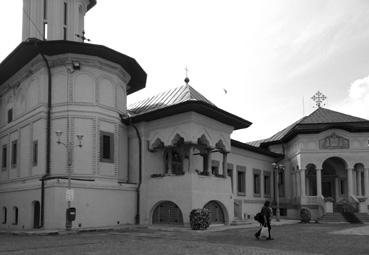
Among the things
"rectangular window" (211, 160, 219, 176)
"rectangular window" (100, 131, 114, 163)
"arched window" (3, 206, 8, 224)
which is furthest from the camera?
"rectangular window" (211, 160, 219, 176)

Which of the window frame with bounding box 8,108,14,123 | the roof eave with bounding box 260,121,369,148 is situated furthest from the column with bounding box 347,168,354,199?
the window frame with bounding box 8,108,14,123

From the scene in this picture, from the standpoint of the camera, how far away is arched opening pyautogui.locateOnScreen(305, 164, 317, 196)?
38.9 m

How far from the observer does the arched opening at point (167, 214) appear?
995 inches

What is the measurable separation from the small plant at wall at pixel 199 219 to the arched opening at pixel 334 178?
19534 millimetres

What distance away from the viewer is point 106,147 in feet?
84.6

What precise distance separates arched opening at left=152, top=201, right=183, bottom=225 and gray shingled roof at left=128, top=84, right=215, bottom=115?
17.5 ft

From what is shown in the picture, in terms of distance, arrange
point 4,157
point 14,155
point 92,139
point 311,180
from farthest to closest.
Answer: point 311,180, point 4,157, point 14,155, point 92,139

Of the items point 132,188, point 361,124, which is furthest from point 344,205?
point 132,188

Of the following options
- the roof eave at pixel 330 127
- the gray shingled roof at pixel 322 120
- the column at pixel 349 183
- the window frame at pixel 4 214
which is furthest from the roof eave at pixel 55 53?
the column at pixel 349 183

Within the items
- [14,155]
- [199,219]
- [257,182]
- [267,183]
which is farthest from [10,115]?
[267,183]

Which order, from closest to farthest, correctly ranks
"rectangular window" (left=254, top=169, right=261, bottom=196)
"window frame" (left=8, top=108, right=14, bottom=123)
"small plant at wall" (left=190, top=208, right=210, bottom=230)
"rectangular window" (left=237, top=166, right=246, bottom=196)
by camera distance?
"small plant at wall" (left=190, top=208, right=210, bottom=230), "window frame" (left=8, top=108, right=14, bottom=123), "rectangular window" (left=237, top=166, right=246, bottom=196), "rectangular window" (left=254, top=169, right=261, bottom=196)

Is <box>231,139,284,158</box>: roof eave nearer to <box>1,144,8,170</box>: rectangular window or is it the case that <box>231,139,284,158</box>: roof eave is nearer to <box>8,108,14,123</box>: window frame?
<box>8,108,14,123</box>: window frame

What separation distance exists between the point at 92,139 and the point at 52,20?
840 centimetres

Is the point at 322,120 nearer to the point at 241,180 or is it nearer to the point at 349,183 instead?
the point at 349,183
